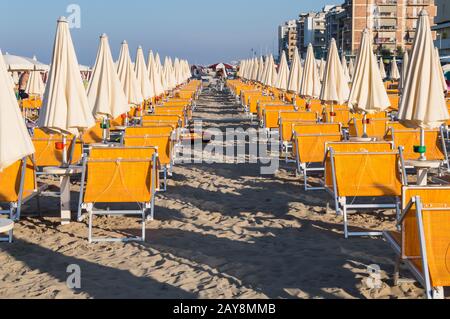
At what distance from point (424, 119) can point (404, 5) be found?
8937 cm

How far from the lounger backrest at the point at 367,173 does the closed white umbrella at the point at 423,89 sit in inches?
→ 18.5

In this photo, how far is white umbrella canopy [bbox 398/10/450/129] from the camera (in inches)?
261

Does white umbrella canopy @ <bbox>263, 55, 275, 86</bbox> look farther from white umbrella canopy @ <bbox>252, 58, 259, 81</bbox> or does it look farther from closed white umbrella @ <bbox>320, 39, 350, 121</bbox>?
closed white umbrella @ <bbox>320, 39, 350, 121</bbox>

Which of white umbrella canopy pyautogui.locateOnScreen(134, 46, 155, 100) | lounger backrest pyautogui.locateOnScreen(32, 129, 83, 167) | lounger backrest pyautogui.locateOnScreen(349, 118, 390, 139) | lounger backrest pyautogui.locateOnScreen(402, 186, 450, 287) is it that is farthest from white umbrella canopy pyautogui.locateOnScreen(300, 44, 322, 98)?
lounger backrest pyautogui.locateOnScreen(402, 186, 450, 287)

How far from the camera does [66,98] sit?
667 centimetres

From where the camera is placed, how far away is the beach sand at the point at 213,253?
4484 millimetres

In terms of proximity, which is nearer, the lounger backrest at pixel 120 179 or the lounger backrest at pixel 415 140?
the lounger backrest at pixel 120 179

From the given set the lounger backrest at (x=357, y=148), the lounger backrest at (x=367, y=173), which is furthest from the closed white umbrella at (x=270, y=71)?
the lounger backrest at (x=367, y=173)

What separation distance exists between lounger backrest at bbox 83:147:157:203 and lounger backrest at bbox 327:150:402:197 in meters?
1.81

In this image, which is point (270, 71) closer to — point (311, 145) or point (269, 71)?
point (269, 71)
